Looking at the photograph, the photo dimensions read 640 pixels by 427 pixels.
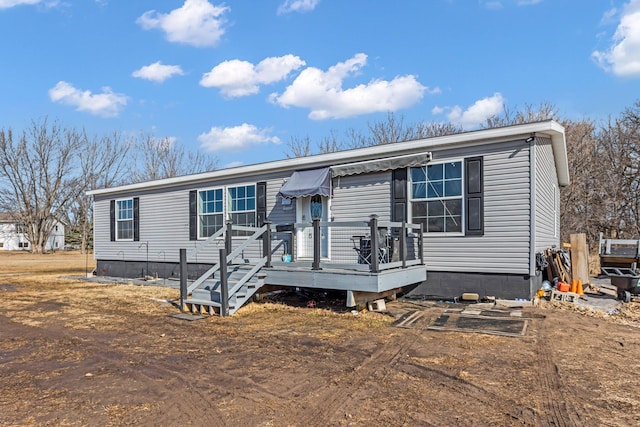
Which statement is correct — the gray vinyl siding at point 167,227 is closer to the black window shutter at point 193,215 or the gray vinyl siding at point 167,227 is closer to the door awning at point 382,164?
the black window shutter at point 193,215

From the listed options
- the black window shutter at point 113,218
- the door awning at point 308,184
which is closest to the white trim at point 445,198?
the door awning at point 308,184

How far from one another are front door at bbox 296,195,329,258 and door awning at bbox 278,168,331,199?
0.48 metres

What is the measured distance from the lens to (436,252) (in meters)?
8.47

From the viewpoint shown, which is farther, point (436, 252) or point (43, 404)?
point (436, 252)

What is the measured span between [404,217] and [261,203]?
3.84 m

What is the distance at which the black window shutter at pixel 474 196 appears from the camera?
7.95m

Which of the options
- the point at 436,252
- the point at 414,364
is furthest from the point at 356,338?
the point at 436,252

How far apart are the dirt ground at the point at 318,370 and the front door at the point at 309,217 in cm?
280

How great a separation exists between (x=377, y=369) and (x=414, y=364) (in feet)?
1.39

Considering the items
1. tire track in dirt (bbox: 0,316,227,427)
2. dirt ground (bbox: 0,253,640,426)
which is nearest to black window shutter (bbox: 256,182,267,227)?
dirt ground (bbox: 0,253,640,426)

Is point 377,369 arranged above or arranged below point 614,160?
below

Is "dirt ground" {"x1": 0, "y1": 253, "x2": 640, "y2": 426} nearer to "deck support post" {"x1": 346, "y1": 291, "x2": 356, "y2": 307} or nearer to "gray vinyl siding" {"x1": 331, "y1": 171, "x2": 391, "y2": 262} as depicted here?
"deck support post" {"x1": 346, "y1": 291, "x2": 356, "y2": 307}

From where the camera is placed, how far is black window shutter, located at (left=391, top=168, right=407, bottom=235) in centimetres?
870

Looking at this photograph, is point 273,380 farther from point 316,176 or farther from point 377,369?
point 316,176
